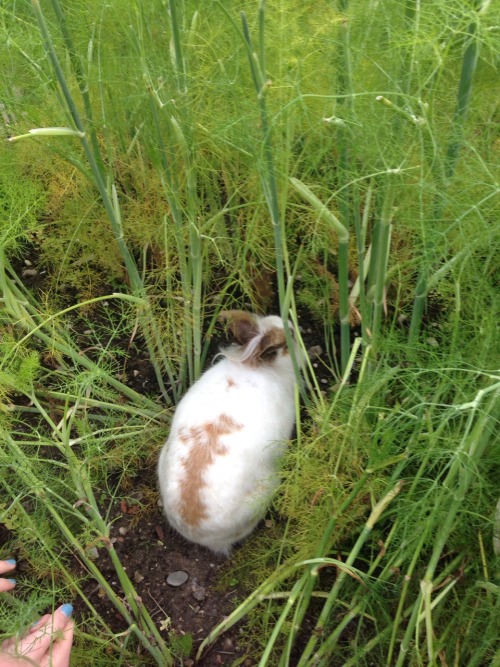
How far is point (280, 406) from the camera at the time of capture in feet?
6.17

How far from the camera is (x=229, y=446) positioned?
168 cm

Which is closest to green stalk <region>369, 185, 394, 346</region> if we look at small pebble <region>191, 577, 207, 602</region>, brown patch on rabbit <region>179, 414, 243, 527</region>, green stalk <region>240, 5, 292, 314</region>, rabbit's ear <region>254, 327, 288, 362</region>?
green stalk <region>240, 5, 292, 314</region>

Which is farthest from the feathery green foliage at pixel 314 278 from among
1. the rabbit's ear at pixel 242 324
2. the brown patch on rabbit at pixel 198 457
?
the brown patch on rabbit at pixel 198 457

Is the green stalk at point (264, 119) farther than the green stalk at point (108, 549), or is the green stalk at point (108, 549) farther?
the green stalk at point (108, 549)

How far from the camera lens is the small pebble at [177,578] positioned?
1.78 meters

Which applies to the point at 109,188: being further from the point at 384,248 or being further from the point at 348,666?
the point at 348,666

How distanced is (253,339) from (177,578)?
2.37 feet

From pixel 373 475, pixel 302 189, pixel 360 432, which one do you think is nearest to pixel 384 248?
A: pixel 302 189

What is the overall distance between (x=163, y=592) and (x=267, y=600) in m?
0.30

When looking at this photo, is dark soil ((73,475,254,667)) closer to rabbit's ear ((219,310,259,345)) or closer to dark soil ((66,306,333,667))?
dark soil ((66,306,333,667))

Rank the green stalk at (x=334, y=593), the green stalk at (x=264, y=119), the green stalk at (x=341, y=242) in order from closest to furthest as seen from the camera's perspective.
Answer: the green stalk at (x=264, y=119) → the green stalk at (x=341, y=242) → the green stalk at (x=334, y=593)

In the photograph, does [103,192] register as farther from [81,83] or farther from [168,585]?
[168,585]

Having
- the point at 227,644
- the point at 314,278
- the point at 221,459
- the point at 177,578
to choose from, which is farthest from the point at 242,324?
the point at 227,644

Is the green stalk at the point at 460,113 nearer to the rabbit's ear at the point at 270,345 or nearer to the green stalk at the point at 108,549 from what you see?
the rabbit's ear at the point at 270,345
